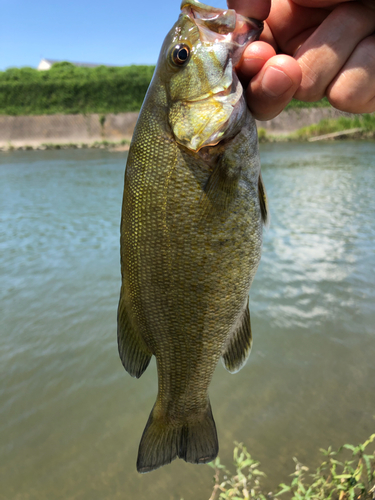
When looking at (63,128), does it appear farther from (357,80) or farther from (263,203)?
(263,203)

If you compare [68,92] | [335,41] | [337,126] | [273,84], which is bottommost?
[273,84]

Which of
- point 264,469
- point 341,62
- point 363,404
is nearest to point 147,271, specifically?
point 341,62

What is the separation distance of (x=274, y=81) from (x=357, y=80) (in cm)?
52

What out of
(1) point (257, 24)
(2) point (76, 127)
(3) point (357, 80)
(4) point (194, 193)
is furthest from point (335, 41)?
(2) point (76, 127)

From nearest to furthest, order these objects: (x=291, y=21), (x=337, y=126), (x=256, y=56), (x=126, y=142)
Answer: (x=256, y=56), (x=291, y=21), (x=337, y=126), (x=126, y=142)

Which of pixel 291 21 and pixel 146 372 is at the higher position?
pixel 291 21

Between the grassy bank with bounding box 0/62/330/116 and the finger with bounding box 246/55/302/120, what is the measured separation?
34884 millimetres

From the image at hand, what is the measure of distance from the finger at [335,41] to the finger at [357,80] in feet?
0.11

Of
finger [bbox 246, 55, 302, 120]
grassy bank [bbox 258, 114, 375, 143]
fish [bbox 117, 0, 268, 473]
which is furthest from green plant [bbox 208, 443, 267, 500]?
grassy bank [bbox 258, 114, 375, 143]

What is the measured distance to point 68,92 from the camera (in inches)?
1369

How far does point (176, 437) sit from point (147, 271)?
91 cm

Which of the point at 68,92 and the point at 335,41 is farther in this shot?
the point at 68,92

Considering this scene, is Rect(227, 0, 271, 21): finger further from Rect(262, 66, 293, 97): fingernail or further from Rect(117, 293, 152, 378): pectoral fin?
Rect(117, 293, 152, 378): pectoral fin

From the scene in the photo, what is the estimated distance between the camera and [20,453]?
345cm
